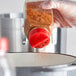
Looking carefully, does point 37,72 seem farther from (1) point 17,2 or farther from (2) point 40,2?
(1) point 17,2

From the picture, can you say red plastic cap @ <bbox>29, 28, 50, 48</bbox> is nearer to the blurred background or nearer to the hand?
the hand

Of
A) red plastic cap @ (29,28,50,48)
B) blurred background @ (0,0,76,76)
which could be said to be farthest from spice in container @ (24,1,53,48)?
blurred background @ (0,0,76,76)

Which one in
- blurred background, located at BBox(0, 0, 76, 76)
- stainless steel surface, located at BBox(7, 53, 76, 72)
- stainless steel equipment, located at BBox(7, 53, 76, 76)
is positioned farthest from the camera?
blurred background, located at BBox(0, 0, 76, 76)

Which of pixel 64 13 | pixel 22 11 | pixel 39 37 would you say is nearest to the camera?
pixel 39 37

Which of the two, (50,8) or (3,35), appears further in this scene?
(3,35)

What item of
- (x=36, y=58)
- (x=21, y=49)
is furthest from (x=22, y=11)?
(x=36, y=58)

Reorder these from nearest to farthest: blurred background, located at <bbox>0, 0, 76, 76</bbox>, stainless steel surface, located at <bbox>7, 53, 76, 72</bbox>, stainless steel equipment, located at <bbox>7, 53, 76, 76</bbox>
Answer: stainless steel equipment, located at <bbox>7, 53, 76, 76</bbox>
stainless steel surface, located at <bbox>7, 53, 76, 72</bbox>
blurred background, located at <bbox>0, 0, 76, 76</bbox>

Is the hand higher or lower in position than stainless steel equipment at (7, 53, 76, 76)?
higher

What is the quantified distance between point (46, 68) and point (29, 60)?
5.2 inches

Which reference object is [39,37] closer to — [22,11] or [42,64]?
[42,64]

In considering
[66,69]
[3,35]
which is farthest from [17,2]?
[66,69]

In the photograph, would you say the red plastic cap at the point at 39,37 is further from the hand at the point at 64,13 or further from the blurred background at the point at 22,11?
the blurred background at the point at 22,11

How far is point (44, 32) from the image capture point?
35cm

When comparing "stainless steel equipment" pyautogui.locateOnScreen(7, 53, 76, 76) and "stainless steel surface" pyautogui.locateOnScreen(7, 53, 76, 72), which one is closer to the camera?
"stainless steel equipment" pyautogui.locateOnScreen(7, 53, 76, 76)
